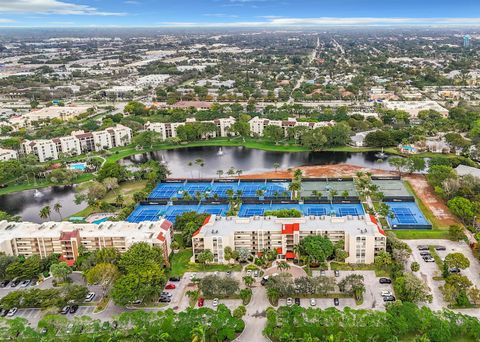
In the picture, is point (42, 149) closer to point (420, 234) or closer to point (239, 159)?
point (239, 159)

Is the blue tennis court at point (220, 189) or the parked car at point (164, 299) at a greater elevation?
the parked car at point (164, 299)

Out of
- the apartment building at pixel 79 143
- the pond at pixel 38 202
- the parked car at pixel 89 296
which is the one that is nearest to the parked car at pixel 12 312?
the parked car at pixel 89 296

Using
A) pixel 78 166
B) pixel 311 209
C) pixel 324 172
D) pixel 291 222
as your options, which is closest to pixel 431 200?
pixel 311 209

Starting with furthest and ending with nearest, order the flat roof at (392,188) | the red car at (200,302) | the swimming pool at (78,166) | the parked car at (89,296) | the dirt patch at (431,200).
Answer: the swimming pool at (78,166) < the flat roof at (392,188) < the dirt patch at (431,200) < the parked car at (89,296) < the red car at (200,302)

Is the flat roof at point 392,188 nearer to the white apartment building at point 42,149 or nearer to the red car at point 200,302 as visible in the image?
the red car at point 200,302

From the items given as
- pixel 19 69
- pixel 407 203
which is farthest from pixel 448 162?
pixel 19 69

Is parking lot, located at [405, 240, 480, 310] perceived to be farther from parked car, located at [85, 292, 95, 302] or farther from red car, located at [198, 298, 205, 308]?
parked car, located at [85, 292, 95, 302]

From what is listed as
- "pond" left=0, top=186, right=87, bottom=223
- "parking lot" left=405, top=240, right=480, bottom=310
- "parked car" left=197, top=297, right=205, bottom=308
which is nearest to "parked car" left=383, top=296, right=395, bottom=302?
"parking lot" left=405, top=240, right=480, bottom=310
